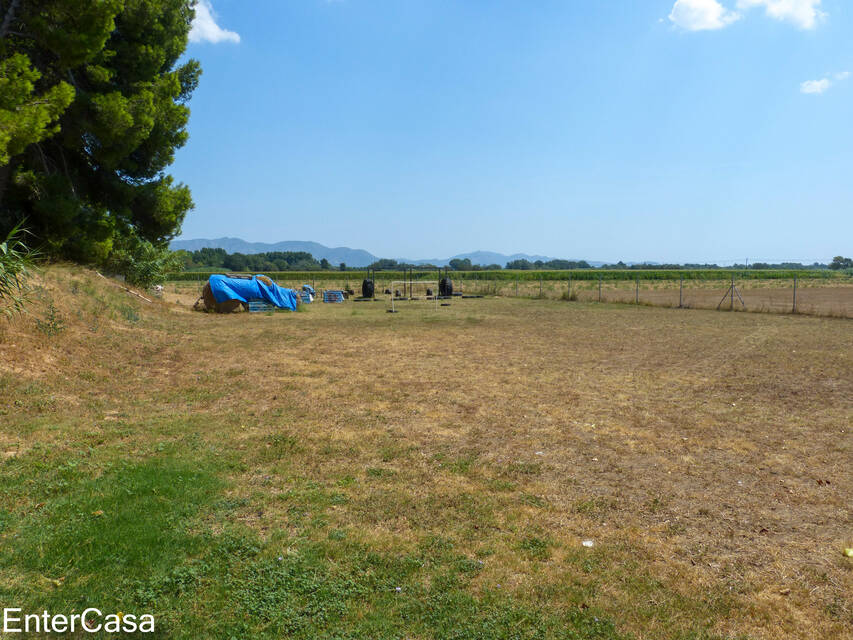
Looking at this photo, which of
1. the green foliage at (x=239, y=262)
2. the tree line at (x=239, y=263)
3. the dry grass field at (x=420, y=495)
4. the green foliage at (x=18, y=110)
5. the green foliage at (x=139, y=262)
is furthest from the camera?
the green foliage at (x=239, y=262)

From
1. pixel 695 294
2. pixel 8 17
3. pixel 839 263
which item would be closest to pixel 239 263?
pixel 695 294

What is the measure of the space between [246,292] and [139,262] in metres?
3.96

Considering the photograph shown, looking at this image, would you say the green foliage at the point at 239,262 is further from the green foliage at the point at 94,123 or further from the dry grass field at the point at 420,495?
the dry grass field at the point at 420,495

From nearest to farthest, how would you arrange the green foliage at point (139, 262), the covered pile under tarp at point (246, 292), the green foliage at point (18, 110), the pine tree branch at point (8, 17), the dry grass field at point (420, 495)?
the dry grass field at point (420, 495) → the green foliage at point (18, 110) → the pine tree branch at point (8, 17) → the green foliage at point (139, 262) → the covered pile under tarp at point (246, 292)

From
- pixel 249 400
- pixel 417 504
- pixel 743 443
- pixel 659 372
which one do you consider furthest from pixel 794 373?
pixel 249 400

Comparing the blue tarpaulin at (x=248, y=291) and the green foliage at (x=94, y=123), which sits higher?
the green foliage at (x=94, y=123)

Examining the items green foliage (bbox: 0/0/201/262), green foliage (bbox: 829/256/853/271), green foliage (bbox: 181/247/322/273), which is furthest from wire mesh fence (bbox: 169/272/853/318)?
green foliage (bbox: 829/256/853/271)

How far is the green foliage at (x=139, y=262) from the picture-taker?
704 inches

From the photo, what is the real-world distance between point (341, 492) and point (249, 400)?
11.3ft

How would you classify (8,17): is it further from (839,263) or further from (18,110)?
(839,263)

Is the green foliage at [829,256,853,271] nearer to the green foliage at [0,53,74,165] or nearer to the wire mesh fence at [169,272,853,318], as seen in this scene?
the wire mesh fence at [169,272,853,318]

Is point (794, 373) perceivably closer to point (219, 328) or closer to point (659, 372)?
point (659, 372)

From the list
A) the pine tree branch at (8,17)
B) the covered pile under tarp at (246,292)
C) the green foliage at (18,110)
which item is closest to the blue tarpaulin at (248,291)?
the covered pile under tarp at (246,292)

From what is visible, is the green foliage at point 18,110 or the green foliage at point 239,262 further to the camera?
the green foliage at point 239,262
